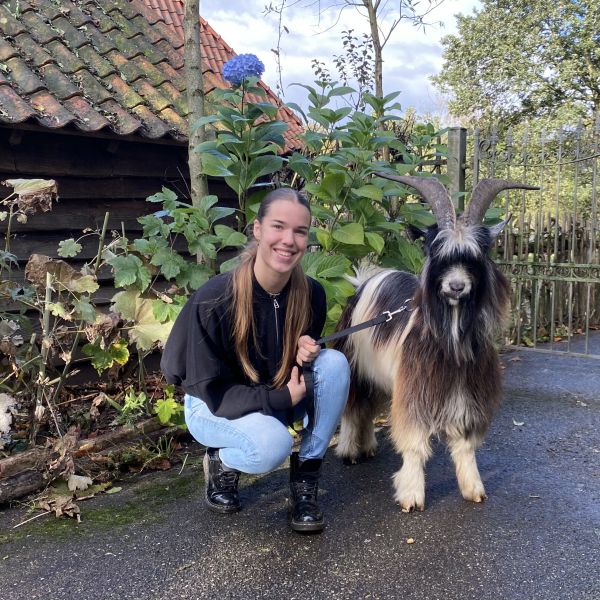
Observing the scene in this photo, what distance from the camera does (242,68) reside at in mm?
3949

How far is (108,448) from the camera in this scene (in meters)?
3.82

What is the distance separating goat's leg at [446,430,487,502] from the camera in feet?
11.0

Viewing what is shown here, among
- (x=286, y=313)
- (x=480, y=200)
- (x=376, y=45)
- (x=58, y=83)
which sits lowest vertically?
(x=286, y=313)

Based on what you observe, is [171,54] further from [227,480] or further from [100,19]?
[227,480]

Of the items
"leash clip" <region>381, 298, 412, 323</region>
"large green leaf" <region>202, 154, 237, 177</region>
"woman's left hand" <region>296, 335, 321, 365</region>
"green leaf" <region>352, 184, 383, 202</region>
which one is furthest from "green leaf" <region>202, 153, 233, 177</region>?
"woman's left hand" <region>296, 335, 321, 365</region>

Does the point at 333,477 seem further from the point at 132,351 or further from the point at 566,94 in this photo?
the point at 566,94

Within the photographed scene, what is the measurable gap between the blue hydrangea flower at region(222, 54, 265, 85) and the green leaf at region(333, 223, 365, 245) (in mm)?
1143

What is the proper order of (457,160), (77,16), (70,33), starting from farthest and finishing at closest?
(457,160) < (77,16) < (70,33)

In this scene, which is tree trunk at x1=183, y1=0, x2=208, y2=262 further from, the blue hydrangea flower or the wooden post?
the wooden post

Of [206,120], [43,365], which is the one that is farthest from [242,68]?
[43,365]

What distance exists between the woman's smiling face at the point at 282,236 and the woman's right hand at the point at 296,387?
0.49 m

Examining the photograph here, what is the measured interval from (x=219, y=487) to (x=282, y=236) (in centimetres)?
137

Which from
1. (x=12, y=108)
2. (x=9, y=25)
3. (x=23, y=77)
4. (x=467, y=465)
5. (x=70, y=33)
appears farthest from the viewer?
(x=70, y=33)

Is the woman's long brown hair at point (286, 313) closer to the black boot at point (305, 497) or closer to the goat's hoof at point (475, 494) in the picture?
the black boot at point (305, 497)
